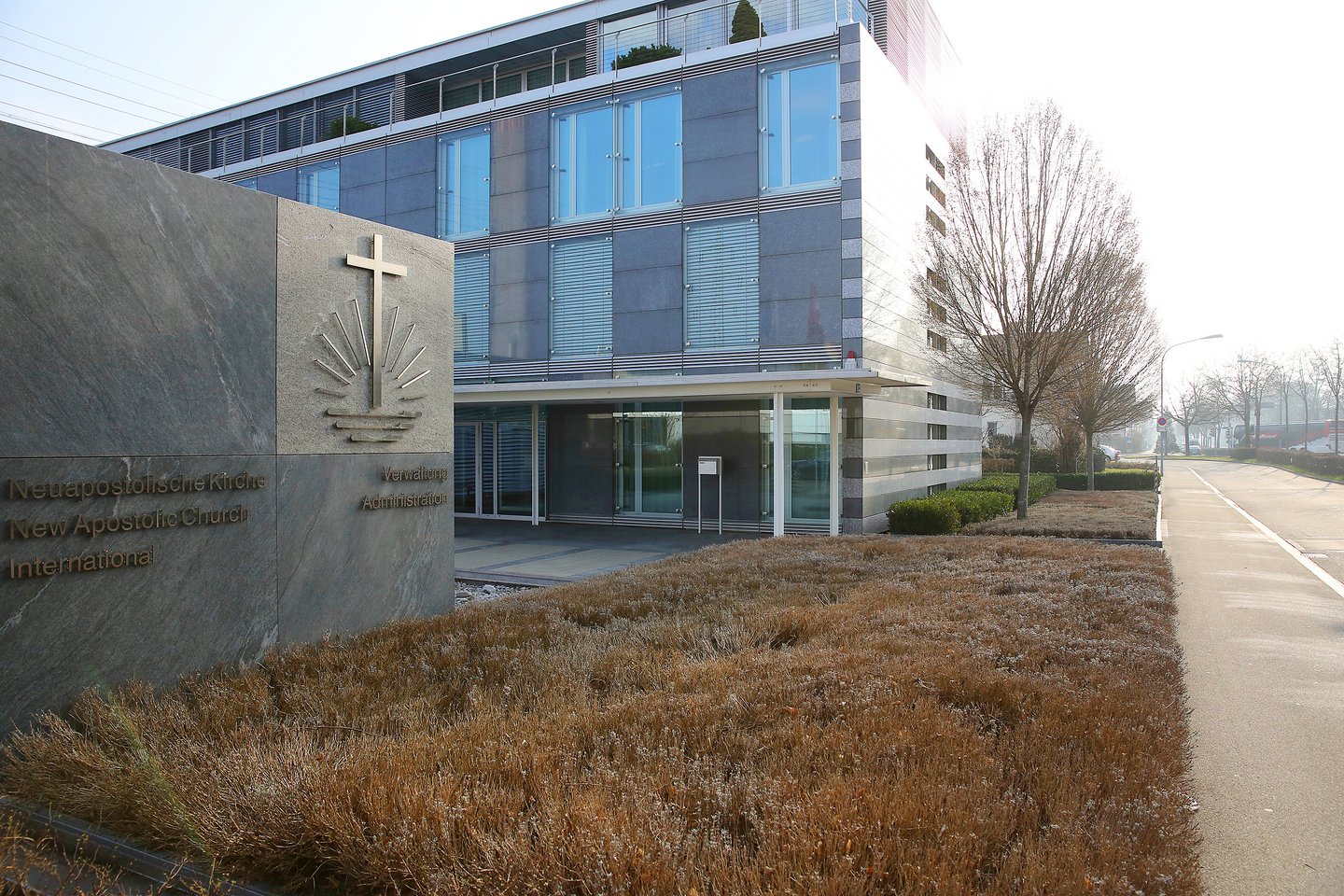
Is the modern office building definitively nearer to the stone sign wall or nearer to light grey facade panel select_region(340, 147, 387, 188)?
light grey facade panel select_region(340, 147, 387, 188)

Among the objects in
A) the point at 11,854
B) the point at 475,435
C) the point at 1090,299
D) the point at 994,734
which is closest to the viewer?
the point at 11,854

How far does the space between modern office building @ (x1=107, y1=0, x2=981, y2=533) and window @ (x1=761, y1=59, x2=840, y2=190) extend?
1.6 inches

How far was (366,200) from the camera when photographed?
2316cm

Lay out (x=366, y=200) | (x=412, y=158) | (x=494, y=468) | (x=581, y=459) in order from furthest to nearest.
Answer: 1. (x=494, y=468)
2. (x=366, y=200)
3. (x=412, y=158)
4. (x=581, y=459)

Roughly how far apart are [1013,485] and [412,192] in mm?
19240

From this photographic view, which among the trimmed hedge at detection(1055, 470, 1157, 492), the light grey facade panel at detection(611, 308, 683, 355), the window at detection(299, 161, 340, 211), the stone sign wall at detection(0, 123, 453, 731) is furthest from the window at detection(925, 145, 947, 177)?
the stone sign wall at detection(0, 123, 453, 731)

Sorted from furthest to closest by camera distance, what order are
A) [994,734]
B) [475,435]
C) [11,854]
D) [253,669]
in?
[475,435], [253,669], [994,734], [11,854]

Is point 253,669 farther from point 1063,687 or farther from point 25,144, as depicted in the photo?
point 1063,687

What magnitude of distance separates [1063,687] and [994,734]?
3.81 ft

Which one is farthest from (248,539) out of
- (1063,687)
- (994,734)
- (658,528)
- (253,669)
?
(658,528)

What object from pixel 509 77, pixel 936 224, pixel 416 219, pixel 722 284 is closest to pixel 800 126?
pixel 722 284

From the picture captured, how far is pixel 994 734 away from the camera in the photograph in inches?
194

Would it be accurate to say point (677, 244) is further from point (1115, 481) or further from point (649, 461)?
point (1115, 481)

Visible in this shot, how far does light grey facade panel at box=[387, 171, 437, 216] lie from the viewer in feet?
72.6
